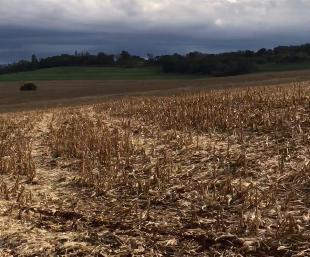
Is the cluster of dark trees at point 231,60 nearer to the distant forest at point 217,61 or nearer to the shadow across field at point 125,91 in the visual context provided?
the distant forest at point 217,61

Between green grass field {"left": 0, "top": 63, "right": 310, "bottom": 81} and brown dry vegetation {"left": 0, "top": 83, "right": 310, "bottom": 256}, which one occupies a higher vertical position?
brown dry vegetation {"left": 0, "top": 83, "right": 310, "bottom": 256}

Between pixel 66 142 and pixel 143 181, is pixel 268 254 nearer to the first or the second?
pixel 143 181

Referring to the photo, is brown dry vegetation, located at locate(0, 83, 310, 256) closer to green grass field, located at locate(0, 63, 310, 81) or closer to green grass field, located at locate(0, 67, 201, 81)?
green grass field, located at locate(0, 63, 310, 81)

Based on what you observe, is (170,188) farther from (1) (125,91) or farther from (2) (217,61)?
(2) (217,61)

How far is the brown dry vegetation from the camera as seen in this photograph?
5688 mm

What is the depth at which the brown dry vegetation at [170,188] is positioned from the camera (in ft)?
18.7

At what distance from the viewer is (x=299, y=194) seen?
664 centimetres

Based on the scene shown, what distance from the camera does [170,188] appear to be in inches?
300

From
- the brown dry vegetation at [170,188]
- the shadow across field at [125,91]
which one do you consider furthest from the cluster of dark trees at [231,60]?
the brown dry vegetation at [170,188]

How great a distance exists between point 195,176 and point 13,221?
8.43 ft

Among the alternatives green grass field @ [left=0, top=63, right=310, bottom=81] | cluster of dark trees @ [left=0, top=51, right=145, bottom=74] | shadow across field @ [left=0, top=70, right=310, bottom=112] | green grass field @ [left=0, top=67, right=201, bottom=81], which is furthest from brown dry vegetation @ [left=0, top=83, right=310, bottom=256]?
cluster of dark trees @ [left=0, top=51, right=145, bottom=74]

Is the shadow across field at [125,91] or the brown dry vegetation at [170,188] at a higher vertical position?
the brown dry vegetation at [170,188]

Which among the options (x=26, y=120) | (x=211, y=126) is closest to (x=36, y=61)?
(x=26, y=120)

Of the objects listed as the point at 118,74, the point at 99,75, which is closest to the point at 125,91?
the point at 118,74
